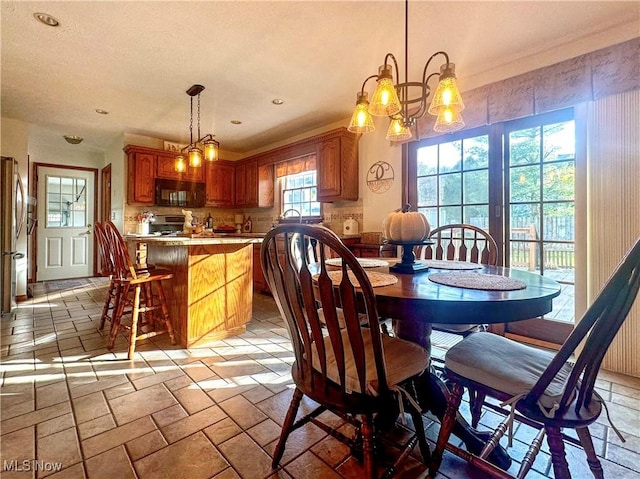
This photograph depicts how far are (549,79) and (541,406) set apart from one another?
253 cm

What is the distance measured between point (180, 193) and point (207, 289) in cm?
317

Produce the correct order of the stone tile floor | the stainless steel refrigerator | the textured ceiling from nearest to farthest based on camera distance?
1. the stone tile floor
2. the textured ceiling
3. the stainless steel refrigerator

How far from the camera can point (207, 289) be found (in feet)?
8.45

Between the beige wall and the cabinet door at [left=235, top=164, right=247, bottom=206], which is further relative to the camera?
the cabinet door at [left=235, top=164, right=247, bottom=206]

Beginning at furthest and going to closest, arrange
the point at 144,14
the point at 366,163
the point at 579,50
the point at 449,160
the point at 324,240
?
the point at 366,163
the point at 449,160
the point at 579,50
the point at 144,14
the point at 324,240

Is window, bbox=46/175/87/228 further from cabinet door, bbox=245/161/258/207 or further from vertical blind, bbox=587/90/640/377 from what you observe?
vertical blind, bbox=587/90/640/377

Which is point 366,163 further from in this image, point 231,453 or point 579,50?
point 231,453

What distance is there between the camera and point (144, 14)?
2.11 meters

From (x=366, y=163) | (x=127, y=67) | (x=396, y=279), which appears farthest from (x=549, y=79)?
(x=127, y=67)

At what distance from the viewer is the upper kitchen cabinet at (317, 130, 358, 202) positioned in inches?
154

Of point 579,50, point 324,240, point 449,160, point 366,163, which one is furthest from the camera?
point 366,163

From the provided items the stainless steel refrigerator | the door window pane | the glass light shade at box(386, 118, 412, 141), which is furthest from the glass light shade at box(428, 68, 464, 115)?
the stainless steel refrigerator

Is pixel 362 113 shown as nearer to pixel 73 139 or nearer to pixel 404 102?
pixel 404 102

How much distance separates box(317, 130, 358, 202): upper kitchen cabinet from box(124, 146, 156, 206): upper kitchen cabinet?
9.02 feet
